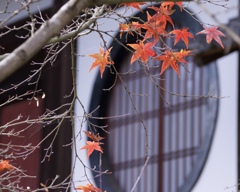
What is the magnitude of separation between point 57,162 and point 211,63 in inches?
52.3

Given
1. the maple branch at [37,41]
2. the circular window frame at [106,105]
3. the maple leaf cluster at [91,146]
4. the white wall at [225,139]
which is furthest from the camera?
the circular window frame at [106,105]

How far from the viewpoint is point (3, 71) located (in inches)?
99.6

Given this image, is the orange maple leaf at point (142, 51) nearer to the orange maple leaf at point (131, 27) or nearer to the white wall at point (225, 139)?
the orange maple leaf at point (131, 27)

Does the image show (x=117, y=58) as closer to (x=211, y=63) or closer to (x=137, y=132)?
(x=137, y=132)

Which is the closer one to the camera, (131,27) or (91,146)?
(131,27)

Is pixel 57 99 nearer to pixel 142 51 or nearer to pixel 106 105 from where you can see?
pixel 106 105

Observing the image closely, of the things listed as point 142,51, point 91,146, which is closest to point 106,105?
point 91,146

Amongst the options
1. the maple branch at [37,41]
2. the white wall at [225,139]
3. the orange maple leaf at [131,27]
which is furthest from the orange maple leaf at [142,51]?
the white wall at [225,139]

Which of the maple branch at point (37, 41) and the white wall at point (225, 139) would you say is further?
the white wall at point (225, 139)

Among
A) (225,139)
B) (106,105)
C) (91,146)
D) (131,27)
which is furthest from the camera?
(106,105)

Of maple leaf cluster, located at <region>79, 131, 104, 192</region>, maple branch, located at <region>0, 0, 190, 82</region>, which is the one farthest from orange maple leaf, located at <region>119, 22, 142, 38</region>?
maple branch, located at <region>0, 0, 190, 82</region>

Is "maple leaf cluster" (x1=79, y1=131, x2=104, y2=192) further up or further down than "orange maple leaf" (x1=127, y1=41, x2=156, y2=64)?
further down

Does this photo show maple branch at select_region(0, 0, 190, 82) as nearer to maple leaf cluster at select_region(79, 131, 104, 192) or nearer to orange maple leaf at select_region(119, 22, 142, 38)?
orange maple leaf at select_region(119, 22, 142, 38)

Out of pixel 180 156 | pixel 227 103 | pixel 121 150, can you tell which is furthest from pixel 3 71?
pixel 121 150
